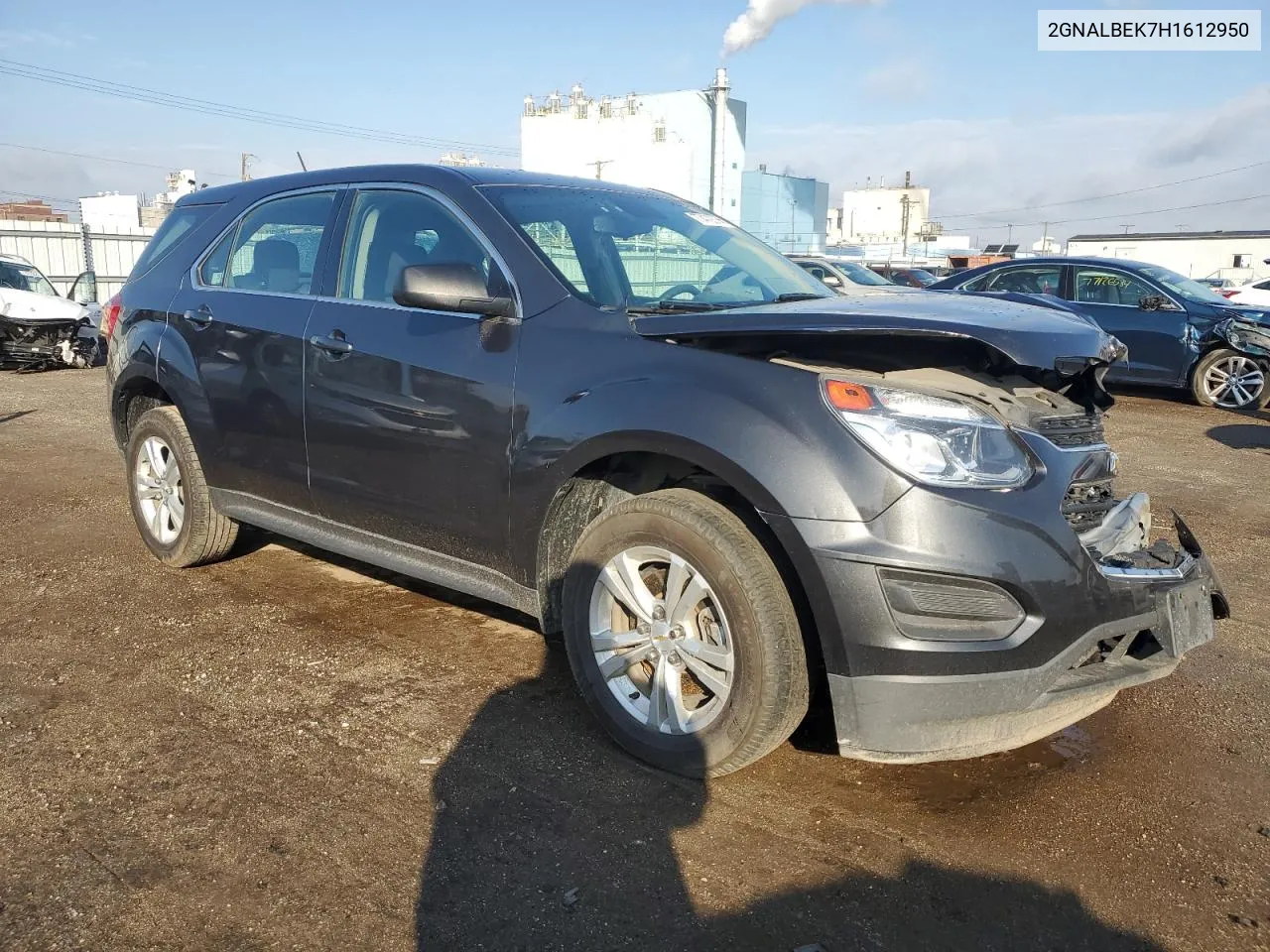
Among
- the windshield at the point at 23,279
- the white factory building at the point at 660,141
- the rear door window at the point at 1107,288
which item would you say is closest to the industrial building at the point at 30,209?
the white factory building at the point at 660,141

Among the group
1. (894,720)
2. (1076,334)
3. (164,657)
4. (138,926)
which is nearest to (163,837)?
(138,926)

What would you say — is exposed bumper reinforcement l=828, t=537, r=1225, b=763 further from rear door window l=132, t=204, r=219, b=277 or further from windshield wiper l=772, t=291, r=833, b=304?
rear door window l=132, t=204, r=219, b=277

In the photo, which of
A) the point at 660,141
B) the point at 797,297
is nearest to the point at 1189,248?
the point at 660,141

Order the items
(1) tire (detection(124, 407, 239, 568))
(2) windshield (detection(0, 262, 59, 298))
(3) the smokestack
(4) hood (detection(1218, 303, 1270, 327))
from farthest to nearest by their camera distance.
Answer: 1. (3) the smokestack
2. (2) windshield (detection(0, 262, 59, 298))
3. (4) hood (detection(1218, 303, 1270, 327))
4. (1) tire (detection(124, 407, 239, 568))

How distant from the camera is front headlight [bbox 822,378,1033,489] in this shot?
2598mm

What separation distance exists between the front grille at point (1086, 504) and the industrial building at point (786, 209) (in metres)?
55.9

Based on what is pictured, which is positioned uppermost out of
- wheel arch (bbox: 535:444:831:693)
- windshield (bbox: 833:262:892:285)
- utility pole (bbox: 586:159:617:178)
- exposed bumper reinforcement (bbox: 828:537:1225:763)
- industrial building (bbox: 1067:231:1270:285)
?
utility pole (bbox: 586:159:617:178)

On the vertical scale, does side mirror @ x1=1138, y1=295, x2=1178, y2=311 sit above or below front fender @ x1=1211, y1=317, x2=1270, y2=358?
above

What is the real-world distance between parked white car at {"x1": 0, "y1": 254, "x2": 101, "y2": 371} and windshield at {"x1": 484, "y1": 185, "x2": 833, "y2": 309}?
41.0ft

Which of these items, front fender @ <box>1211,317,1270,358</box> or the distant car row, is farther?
the distant car row

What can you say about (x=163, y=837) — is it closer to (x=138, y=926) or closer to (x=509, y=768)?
(x=138, y=926)

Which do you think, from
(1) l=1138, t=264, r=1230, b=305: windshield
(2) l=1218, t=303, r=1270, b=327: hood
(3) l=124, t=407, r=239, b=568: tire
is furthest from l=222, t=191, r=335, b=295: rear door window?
(2) l=1218, t=303, r=1270, b=327: hood

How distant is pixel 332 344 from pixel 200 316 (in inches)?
40.6

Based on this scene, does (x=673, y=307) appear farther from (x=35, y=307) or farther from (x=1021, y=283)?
(x=35, y=307)
